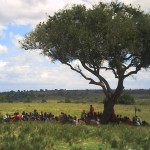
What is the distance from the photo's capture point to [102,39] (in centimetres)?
4000

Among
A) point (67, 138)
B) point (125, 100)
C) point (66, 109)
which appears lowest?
point (67, 138)

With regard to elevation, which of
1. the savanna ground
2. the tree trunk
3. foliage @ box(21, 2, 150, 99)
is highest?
foliage @ box(21, 2, 150, 99)

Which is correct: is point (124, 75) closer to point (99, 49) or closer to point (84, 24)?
point (99, 49)

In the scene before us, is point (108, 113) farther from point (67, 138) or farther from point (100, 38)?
point (67, 138)

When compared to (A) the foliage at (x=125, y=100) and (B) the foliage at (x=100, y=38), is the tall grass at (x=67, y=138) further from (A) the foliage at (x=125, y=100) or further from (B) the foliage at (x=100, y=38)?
(A) the foliage at (x=125, y=100)

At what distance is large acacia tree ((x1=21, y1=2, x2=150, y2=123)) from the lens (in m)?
38.9

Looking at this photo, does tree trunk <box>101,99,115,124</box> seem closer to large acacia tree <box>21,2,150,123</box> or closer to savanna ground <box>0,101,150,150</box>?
large acacia tree <box>21,2,150,123</box>

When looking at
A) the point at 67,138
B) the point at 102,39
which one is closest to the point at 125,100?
the point at 102,39

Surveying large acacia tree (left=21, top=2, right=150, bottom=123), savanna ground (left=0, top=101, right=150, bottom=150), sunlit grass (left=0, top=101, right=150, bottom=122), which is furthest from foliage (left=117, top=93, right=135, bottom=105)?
savanna ground (left=0, top=101, right=150, bottom=150)

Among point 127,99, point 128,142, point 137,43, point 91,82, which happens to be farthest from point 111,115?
point 127,99

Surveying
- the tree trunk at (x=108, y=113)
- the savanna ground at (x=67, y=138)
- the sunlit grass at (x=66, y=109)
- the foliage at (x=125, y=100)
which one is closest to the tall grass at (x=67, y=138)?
the savanna ground at (x=67, y=138)

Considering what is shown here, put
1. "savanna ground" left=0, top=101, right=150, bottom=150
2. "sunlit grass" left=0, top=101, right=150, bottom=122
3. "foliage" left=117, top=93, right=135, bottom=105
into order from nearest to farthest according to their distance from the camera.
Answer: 1. "savanna ground" left=0, top=101, right=150, bottom=150
2. "sunlit grass" left=0, top=101, right=150, bottom=122
3. "foliage" left=117, top=93, right=135, bottom=105

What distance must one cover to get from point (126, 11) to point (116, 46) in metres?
4.54

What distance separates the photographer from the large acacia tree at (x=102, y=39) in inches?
1531
